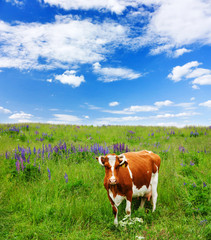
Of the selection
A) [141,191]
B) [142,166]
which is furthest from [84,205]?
[142,166]

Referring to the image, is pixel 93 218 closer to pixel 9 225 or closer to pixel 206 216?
pixel 9 225

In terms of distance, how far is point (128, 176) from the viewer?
3.32m

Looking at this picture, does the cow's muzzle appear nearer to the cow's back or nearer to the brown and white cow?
the brown and white cow

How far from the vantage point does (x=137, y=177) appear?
3545 mm

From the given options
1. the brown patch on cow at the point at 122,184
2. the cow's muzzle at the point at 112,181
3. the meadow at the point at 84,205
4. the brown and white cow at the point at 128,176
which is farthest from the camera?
the meadow at the point at 84,205

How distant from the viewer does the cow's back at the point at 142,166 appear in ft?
11.6

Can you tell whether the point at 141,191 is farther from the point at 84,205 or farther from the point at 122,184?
the point at 84,205

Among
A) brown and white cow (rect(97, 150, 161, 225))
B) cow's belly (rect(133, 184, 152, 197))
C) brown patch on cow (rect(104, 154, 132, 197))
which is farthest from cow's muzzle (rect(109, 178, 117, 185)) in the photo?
cow's belly (rect(133, 184, 152, 197))

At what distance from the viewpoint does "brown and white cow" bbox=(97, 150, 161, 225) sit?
2.92 meters

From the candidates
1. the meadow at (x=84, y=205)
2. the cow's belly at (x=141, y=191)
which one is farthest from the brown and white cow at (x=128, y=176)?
the meadow at (x=84, y=205)

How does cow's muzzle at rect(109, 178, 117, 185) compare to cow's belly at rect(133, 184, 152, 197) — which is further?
cow's belly at rect(133, 184, 152, 197)

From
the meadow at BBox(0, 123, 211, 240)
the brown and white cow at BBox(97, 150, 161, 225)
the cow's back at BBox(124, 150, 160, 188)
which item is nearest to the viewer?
the brown and white cow at BBox(97, 150, 161, 225)

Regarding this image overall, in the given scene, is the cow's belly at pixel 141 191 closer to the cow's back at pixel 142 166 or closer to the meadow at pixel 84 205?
the cow's back at pixel 142 166

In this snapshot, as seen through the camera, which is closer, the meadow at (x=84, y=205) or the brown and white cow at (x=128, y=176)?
the brown and white cow at (x=128, y=176)
